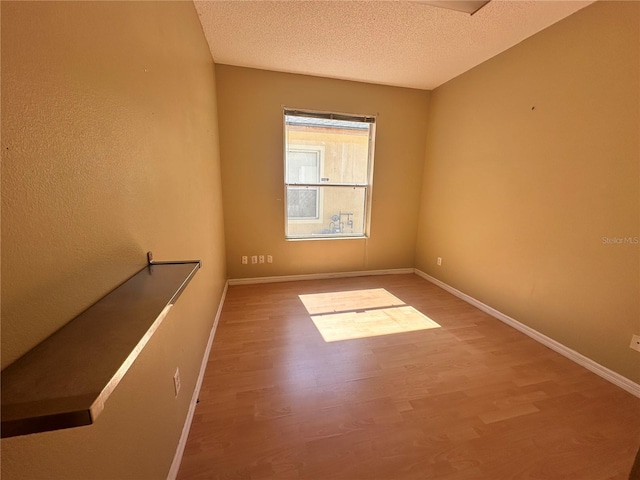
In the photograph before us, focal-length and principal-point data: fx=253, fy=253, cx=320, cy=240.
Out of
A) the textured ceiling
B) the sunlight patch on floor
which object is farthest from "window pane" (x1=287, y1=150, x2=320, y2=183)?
the sunlight patch on floor

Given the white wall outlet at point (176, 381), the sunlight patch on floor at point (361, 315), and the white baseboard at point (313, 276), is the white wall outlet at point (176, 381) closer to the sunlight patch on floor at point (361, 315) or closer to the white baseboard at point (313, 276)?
the sunlight patch on floor at point (361, 315)

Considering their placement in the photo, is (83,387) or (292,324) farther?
(292,324)

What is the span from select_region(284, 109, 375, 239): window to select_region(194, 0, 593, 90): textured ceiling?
0.60 metres

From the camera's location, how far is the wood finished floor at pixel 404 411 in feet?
4.07

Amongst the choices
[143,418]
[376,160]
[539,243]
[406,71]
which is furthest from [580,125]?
[143,418]

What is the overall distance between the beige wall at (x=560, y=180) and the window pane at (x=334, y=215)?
4.29 feet

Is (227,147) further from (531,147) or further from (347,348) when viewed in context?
(531,147)

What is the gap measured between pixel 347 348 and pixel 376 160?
254cm

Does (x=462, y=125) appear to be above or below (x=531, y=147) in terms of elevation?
above

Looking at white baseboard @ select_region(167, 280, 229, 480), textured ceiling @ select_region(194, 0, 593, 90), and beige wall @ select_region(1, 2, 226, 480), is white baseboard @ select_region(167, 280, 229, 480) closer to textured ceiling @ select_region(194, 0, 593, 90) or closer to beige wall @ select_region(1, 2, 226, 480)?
beige wall @ select_region(1, 2, 226, 480)

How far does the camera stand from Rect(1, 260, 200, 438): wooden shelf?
1.08 ft

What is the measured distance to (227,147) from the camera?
121 inches

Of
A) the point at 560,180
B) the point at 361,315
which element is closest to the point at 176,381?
the point at 361,315

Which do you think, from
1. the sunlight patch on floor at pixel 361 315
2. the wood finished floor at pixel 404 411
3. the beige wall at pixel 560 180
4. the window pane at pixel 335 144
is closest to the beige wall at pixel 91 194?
the wood finished floor at pixel 404 411
